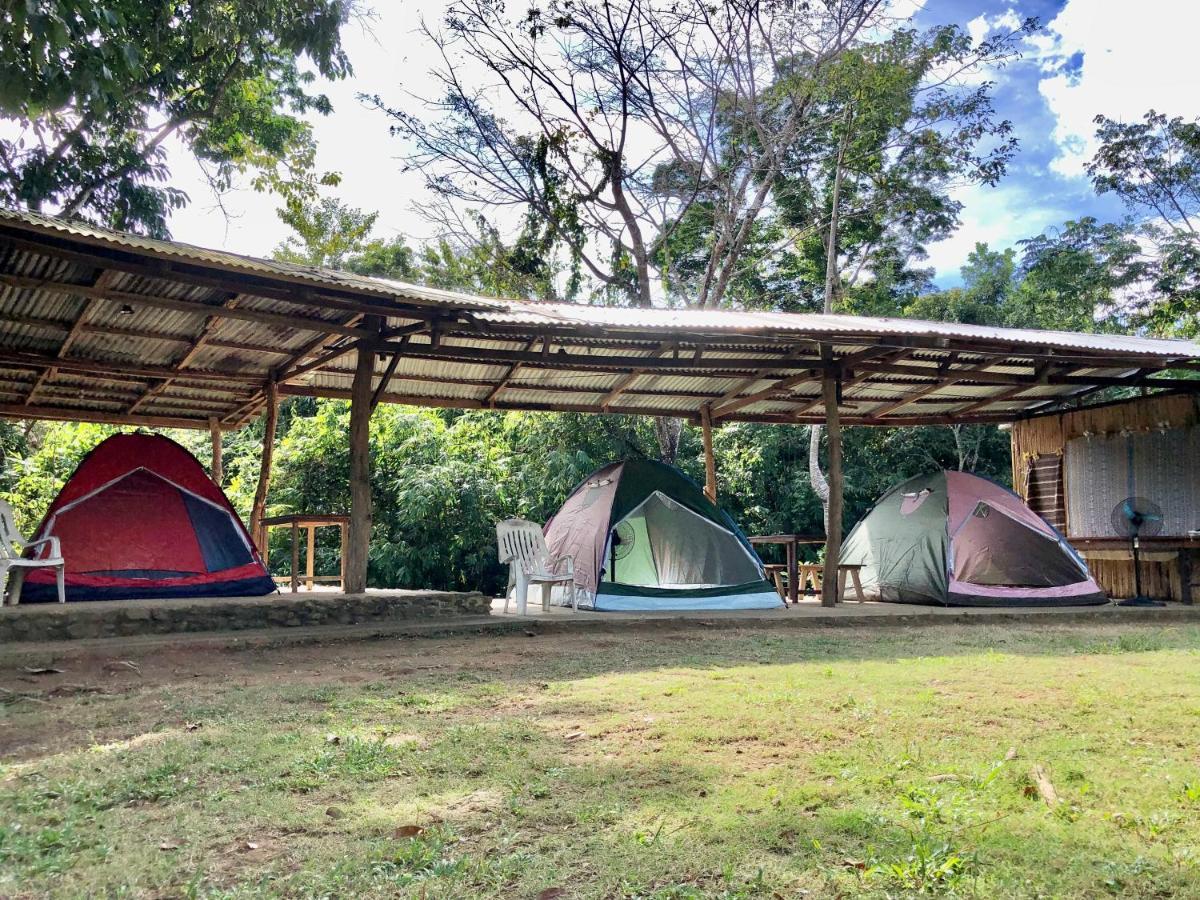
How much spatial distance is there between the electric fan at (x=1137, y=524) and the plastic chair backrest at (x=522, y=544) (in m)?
6.81

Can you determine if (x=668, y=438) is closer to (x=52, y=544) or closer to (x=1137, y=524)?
(x=1137, y=524)

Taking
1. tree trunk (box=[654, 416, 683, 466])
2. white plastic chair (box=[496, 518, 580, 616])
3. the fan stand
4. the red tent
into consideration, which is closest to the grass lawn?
the red tent

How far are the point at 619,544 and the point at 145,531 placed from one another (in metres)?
4.71

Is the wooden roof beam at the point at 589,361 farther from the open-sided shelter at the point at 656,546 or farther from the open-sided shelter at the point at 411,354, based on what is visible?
the open-sided shelter at the point at 656,546

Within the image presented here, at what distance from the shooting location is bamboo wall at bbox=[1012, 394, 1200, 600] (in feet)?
36.8

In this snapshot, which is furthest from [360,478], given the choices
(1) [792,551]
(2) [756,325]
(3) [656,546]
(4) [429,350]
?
(1) [792,551]

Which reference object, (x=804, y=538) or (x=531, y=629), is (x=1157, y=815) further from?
(x=804, y=538)

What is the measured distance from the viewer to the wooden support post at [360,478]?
8.07m

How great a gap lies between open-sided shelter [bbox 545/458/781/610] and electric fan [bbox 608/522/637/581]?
11 millimetres

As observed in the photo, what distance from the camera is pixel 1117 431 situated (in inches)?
467

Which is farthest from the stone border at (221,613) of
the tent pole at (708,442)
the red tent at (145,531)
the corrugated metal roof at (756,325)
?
the tent pole at (708,442)

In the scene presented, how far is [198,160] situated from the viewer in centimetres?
1565

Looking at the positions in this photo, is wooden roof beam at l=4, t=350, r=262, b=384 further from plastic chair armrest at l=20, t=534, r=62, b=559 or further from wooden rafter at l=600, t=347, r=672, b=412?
wooden rafter at l=600, t=347, r=672, b=412

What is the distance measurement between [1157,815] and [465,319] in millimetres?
A: 6356
